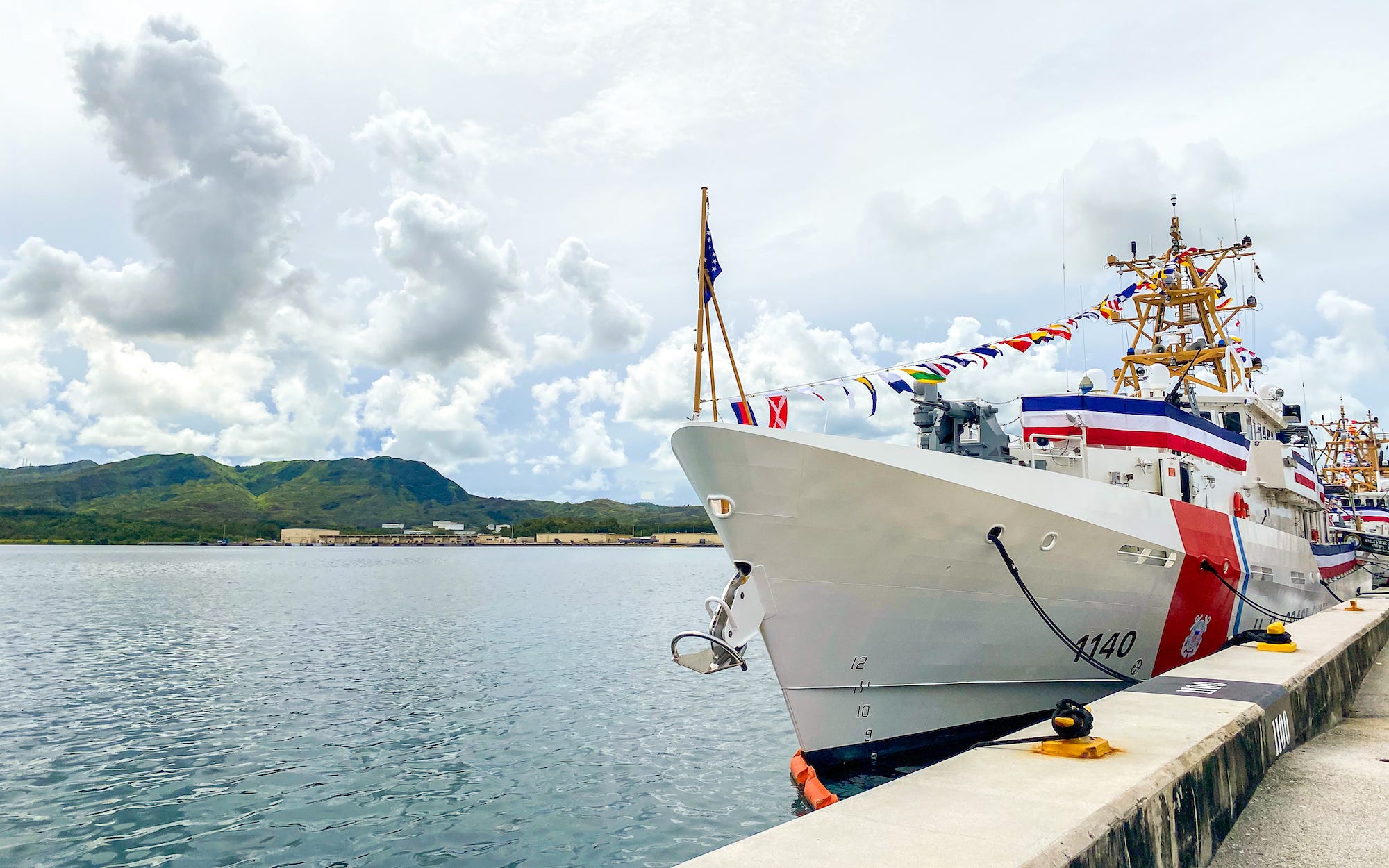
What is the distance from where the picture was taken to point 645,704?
1823 cm

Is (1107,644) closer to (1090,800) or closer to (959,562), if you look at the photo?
(959,562)

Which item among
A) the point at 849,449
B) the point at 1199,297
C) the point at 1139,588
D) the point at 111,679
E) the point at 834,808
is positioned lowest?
the point at 111,679

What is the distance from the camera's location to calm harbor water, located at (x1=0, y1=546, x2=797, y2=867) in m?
10.0

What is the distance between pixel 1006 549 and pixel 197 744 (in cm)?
1396

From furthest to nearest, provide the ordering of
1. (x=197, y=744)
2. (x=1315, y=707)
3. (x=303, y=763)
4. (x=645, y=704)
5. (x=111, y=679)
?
(x=111, y=679)
(x=645, y=704)
(x=197, y=744)
(x=303, y=763)
(x=1315, y=707)

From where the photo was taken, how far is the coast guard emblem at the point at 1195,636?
1391 cm

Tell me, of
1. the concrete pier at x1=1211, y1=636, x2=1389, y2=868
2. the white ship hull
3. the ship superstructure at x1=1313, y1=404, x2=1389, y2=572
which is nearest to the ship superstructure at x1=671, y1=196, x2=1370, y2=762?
the white ship hull

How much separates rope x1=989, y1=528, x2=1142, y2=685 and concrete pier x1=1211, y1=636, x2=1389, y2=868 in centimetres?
312

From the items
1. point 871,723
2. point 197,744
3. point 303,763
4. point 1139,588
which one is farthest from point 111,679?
point 1139,588

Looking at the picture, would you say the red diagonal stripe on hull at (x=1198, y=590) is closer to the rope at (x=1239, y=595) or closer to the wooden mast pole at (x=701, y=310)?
the rope at (x=1239, y=595)

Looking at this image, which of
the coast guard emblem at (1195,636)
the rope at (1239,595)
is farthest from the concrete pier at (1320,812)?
the coast guard emblem at (1195,636)

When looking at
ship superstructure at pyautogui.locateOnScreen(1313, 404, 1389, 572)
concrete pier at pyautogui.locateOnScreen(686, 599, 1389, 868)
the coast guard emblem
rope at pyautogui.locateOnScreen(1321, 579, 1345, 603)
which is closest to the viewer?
concrete pier at pyautogui.locateOnScreen(686, 599, 1389, 868)

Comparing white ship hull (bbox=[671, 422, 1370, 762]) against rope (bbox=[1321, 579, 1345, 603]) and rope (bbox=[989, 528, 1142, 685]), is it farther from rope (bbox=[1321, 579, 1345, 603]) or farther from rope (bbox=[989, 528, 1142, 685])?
rope (bbox=[1321, 579, 1345, 603])

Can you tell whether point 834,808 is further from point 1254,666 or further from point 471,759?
point 471,759
